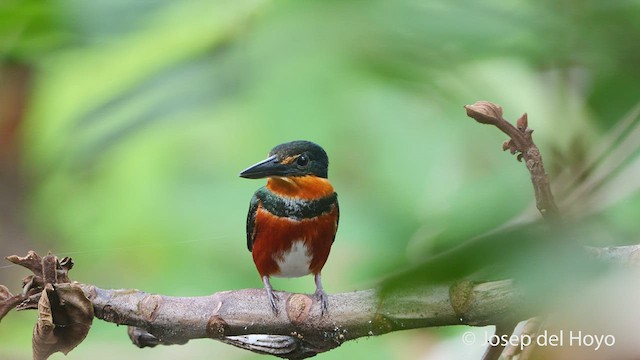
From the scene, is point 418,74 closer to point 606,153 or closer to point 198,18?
point 606,153

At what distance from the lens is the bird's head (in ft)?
1.28

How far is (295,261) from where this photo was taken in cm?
44

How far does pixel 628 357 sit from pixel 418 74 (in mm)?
144

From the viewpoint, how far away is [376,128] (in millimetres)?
462

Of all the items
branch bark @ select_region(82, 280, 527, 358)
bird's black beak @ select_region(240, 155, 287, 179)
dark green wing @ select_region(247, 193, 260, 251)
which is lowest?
branch bark @ select_region(82, 280, 527, 358)

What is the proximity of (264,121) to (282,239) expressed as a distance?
10 cm

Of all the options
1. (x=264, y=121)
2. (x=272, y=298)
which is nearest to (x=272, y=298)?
(x=272, y=298)

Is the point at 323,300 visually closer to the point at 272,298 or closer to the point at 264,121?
the point at 272,298

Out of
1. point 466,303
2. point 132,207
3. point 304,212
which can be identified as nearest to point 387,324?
point 466,303

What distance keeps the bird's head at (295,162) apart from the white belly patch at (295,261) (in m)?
0.06

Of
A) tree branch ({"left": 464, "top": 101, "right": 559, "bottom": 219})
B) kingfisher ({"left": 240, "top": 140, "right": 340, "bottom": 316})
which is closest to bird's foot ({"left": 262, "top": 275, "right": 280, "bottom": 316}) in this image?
kingfisher ({"left": 240, "top": 140, "right": 340, "bottom": 316})

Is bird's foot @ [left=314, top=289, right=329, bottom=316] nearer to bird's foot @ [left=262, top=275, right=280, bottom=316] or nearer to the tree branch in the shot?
bird's foot @ [left=262, top=275, right=280, bottom=316]

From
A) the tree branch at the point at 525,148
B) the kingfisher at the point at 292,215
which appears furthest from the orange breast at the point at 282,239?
the tree branch at the point at 525,148

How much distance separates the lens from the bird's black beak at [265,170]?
0.38 meters
